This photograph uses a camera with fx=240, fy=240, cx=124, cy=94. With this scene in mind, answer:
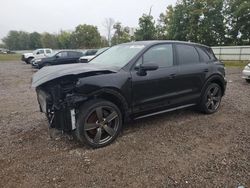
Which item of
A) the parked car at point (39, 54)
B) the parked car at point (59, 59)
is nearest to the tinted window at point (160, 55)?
the parked car at point (59, 59)

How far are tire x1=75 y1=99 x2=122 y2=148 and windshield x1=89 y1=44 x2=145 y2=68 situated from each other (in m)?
0.84

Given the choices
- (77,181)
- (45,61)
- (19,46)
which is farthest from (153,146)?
(19,46)

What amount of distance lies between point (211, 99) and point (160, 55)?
1.86 m

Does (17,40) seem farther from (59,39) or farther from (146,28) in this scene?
(146,28)

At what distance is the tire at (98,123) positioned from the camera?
3676 millimetres

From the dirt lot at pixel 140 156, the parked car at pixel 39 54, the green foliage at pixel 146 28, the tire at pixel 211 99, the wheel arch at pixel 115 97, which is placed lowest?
the dirt lot at pixel 140 156

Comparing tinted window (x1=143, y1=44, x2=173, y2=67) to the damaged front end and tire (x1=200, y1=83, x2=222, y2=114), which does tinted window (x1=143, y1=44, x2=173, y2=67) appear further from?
the damaged front end

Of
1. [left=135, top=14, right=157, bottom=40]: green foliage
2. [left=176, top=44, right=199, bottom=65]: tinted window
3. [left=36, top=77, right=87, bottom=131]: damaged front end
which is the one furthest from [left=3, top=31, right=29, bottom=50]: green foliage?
[left=36, top=77, right=87, bottom=131]: damaged front end

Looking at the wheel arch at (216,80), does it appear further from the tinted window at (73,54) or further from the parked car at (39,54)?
the parked car at (39,54)

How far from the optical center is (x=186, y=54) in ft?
16.8

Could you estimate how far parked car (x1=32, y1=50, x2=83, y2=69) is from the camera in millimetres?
16948

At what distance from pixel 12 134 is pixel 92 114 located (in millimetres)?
1783

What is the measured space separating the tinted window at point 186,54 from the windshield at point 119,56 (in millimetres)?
918

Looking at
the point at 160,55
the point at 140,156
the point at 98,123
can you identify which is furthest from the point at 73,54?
the point at 140,156
